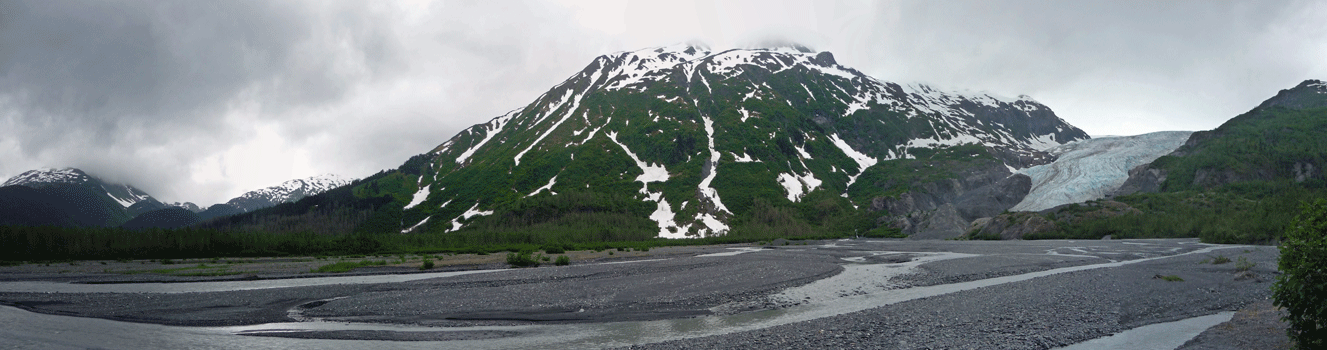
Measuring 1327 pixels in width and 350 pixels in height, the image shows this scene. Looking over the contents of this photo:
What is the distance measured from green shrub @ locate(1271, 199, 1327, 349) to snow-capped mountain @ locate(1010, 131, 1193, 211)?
162076mm

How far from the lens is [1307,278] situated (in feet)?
32.2

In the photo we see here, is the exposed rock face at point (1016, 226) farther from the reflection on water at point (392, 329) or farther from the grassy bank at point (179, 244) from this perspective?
the reflection on water at point (392, 329)

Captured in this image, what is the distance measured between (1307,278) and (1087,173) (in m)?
195

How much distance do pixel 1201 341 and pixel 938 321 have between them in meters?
6.58

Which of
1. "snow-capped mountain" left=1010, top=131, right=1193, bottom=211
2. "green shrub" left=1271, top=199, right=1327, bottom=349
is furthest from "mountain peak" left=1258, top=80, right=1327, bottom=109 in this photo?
"green shrub" left=1271, top=199, right=1327, bottom=349

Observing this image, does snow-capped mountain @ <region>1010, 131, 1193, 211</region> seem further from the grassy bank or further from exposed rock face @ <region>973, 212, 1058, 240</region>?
the grassy bank

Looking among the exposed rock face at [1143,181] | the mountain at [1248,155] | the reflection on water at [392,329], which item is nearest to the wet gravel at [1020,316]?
the reflection on water at [392,329]

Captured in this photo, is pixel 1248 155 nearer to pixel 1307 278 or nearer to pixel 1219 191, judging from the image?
pixel 1219 191

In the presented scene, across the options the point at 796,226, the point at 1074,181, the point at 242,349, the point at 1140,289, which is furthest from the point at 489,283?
the point at 1074,181

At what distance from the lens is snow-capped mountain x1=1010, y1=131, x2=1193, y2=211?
149 metres

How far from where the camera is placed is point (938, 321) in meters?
18.5

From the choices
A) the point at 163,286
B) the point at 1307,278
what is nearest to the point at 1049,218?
the point at 1307,278

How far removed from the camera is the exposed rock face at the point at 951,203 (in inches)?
5418

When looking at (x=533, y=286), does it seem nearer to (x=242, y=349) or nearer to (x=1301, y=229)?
(x=242, y=349)
